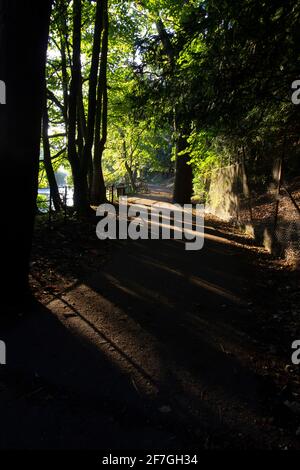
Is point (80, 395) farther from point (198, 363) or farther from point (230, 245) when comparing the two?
point (230, 245)

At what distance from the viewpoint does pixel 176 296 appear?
19.8 feet

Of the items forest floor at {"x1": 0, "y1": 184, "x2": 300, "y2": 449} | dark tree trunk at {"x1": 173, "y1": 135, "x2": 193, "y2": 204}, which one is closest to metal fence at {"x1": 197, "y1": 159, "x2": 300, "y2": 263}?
forest floor at {"x1": 0, "y1": 184, "x2": 300, "y2": 449}

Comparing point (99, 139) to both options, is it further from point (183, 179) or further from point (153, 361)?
point (153, 361)

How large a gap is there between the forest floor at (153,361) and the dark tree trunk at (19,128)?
2.71ft

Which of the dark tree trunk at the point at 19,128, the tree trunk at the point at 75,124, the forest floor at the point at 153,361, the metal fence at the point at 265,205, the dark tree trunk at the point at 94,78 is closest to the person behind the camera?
the forest floor at the point at 153,361

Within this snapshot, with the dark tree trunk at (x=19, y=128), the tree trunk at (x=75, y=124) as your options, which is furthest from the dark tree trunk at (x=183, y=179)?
the dark tree trunk at (x=19, y=128)

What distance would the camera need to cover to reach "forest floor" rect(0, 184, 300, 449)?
2.92m

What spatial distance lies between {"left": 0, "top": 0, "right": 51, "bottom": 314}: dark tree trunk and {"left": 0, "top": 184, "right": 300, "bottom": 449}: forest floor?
0.83 m

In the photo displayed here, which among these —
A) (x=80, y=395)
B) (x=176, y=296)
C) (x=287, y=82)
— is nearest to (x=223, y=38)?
(x=287, y=82)

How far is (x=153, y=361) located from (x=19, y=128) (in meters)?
3.54

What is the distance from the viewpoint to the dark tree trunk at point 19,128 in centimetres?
450

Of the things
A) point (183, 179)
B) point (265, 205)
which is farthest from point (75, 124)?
point (183, 179)

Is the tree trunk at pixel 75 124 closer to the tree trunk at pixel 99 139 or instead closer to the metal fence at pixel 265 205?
the tree trunk at pixel 99 139

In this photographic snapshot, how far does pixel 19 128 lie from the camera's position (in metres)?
4.70
